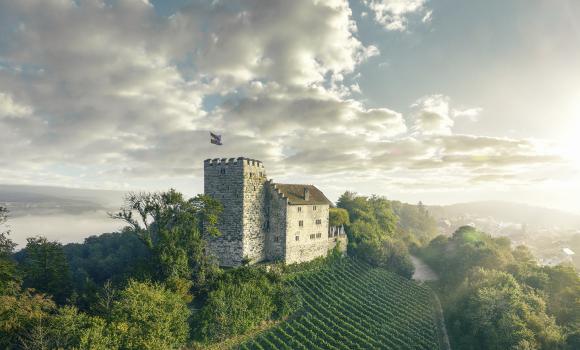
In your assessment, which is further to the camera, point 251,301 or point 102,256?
point 102,256

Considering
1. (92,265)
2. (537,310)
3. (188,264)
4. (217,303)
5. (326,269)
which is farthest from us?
(92,265)

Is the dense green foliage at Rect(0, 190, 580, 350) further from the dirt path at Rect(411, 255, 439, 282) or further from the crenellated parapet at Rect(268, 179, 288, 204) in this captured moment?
the crenellated parapet at Rect(268, 179, 288, 204)

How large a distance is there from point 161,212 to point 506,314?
48587 mm

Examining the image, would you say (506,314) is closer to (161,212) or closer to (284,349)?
(284,349)

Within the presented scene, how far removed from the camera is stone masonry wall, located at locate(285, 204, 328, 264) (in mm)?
46938

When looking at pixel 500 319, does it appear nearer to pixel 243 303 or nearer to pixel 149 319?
pixel 243 303

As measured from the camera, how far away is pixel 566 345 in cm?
3891

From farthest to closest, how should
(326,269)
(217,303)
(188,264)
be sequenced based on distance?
1. (326,269)
2. (188,264)
3. (217,303)

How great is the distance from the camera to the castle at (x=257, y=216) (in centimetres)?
Result: 4344

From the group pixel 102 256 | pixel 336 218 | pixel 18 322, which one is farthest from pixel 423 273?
pixel 102 256

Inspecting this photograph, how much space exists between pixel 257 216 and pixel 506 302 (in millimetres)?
38506

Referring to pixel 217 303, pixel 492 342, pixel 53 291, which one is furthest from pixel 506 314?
pixel 53 291

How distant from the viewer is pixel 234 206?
43.5 metres

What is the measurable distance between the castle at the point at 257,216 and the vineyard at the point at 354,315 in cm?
523
